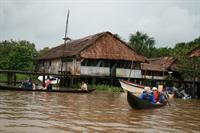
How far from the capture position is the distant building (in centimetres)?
3241

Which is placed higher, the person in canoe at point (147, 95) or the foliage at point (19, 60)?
the foliage at point (19, 60)

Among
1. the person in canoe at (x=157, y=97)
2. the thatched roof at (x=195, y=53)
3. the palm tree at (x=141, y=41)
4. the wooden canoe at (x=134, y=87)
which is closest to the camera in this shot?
the person in canoe at (x=157, y=97)

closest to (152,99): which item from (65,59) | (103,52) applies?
(103,52)

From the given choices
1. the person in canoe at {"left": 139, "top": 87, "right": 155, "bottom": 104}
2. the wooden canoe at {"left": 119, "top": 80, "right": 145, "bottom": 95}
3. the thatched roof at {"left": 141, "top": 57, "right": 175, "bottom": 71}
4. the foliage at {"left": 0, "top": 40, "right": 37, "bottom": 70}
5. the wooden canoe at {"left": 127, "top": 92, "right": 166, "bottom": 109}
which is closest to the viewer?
the wooden canoe at {"left": 127, "top": 92, "right": 166, "bottom": 109}

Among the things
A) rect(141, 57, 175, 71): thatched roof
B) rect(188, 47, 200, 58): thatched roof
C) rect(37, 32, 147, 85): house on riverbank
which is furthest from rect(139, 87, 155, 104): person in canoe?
rect(141, 57, 175, 71): thatched roof

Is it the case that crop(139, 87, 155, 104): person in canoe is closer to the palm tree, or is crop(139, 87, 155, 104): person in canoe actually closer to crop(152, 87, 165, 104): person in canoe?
crop(152, 87, 165, 104): person in canoe

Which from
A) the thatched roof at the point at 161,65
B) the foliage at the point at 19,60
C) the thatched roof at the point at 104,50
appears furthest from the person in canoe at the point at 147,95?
the foliage at the point at 19,60

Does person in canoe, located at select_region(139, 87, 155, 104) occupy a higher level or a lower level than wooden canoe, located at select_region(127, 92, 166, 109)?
higher

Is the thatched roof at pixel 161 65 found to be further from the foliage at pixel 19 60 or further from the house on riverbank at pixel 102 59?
the foliage at pixel 19 60

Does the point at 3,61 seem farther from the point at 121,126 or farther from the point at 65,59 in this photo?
the point at 121,126

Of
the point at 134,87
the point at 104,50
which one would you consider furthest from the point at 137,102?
the point at 104,50

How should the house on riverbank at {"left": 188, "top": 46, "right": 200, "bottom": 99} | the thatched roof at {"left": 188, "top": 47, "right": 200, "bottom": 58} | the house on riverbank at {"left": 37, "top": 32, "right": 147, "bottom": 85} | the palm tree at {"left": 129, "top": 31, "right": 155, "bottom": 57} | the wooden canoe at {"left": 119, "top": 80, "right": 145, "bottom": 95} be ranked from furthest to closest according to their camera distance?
the palm tree at {"left": 129, "top": 31, "right": 155, "bottom": 57} → the house on riverbank at {"left": 37, "top": 32, "right": 147, "bottom": 85} → the house on riverbank at {"left": 188, "top": 46, "right": 200, "bottom": 99} → the thatched roof at {"left": 188, "top": 47, "right": 200, "bottom": 58} → the wooden canoe at {"left": 119, "top": 80, "right": 145, "bottom": 95}

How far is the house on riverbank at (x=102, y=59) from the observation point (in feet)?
106

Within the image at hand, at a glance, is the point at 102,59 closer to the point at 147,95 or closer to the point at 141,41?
the point at 147,95
